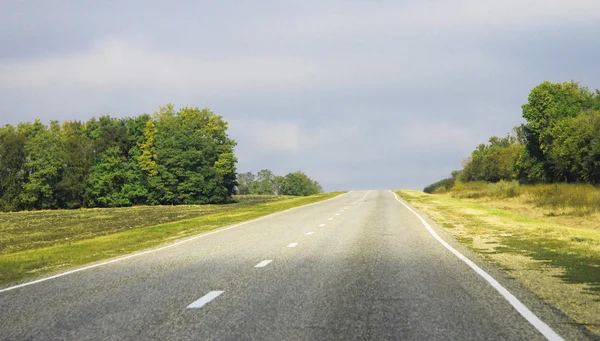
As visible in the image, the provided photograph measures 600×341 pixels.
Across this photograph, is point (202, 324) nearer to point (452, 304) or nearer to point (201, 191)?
point (452, 304)

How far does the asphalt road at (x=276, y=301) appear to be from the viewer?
6.12m

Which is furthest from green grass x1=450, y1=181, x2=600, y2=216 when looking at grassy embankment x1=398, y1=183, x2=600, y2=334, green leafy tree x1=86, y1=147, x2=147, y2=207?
green leafy tree x1=86, y1=147, x2=147, y2=207

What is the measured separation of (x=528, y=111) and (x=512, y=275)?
72.7 meters

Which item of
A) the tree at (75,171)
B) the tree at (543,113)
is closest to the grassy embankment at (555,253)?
the tree at (543,113)

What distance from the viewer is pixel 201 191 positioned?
268ft

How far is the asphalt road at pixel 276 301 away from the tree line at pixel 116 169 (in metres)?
70.1

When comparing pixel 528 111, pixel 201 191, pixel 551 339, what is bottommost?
pixel 551 339

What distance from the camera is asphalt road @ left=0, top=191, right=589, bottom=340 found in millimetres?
6121

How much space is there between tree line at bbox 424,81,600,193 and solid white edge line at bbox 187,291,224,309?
47.2 meters

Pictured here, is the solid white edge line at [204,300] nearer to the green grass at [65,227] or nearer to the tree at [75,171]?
the green grass at [65,227]

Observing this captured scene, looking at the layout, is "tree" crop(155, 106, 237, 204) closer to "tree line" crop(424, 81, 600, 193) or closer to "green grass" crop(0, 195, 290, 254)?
"green grass" crop(0, 195, 290, 254)

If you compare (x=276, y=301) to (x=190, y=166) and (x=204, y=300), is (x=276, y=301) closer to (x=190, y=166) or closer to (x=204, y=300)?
(x=204, y=300)

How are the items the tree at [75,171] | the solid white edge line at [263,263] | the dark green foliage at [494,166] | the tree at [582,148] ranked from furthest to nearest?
the dark green foliage at [494,166] → the tree at [75,171] → the tree at [582,148] → the solid white edge line at [263,263]

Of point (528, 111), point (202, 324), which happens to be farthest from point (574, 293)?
point (528, 111)
